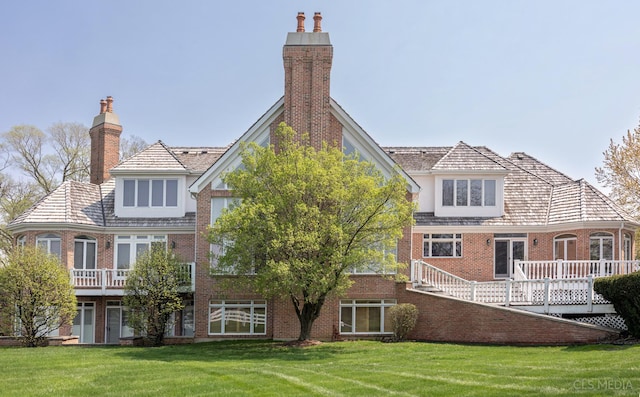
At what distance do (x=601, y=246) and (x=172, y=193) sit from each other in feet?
57.7

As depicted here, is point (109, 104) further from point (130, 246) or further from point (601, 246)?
point (601, 246)

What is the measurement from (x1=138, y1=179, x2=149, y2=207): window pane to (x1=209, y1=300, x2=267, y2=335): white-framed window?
6.12m

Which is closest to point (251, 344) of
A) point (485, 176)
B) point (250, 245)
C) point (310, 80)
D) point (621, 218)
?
point (250, 245)

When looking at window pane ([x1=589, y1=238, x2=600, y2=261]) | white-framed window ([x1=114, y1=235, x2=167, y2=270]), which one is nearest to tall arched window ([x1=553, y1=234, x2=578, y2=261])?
window pane ([x1=589, y1=238, x2=600, y2=261])

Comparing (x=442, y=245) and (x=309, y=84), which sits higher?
(x=309, y=84)

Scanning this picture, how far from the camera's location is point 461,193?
30812 millimetres

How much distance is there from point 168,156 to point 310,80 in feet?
27.0

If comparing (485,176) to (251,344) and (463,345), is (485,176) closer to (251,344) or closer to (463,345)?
(463,345)

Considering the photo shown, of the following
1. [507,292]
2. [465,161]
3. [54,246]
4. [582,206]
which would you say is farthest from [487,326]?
[54,246]

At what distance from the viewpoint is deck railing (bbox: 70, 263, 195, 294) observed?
2806 centimetres

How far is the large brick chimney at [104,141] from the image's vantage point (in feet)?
114

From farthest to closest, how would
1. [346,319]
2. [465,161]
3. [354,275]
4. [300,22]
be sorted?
[465,161] → [300,22] → [346,319] → [354,275]

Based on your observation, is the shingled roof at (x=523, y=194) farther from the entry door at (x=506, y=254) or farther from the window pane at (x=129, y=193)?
the window pane at (x=129, y=193)

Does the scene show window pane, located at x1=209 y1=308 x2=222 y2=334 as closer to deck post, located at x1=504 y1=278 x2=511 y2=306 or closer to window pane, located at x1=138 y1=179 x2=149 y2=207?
window pane, located at x1=138 y1=179 x2=149 y2=207
